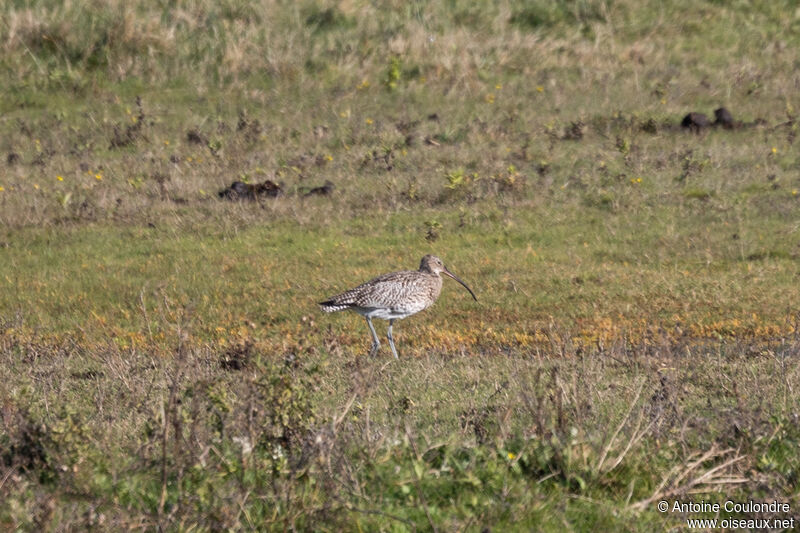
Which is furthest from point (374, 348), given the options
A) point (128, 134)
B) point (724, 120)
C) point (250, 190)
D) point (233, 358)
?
point (724, 120)

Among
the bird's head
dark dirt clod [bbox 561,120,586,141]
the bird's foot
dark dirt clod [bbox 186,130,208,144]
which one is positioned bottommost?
dark dirt clod [bbox 186,130,208,144]

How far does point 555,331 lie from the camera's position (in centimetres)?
1306

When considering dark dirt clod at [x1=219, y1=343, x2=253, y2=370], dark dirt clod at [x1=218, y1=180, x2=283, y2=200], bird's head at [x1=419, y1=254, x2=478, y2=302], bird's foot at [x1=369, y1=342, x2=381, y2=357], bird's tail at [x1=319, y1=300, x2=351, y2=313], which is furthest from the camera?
dark dirt clod at [x1=218, y1=180, x2=283, y2=200]

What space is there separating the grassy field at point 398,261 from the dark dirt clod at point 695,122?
0.26 metres

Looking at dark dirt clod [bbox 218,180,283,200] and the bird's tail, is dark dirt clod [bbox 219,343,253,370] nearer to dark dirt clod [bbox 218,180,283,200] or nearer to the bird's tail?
the bird's tail

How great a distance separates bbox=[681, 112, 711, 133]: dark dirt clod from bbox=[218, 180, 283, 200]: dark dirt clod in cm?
823

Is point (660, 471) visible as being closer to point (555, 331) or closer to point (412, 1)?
point (555, 331)

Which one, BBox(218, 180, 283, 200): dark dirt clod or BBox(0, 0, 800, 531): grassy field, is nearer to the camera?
BBox(0, 0, 800, 531): grassy field

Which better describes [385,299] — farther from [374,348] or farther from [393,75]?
[393,75]

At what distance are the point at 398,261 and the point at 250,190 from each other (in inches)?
164

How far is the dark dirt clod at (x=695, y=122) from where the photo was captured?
22.7m

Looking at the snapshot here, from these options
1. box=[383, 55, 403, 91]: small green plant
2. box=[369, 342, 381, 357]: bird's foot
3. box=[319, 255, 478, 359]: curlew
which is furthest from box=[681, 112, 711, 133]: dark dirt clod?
box=[369, 342, 381, 357]: bird's foot

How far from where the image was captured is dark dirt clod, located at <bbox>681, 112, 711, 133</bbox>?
22.7m

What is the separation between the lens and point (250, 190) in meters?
19.7
